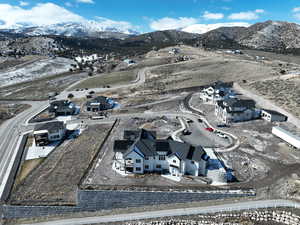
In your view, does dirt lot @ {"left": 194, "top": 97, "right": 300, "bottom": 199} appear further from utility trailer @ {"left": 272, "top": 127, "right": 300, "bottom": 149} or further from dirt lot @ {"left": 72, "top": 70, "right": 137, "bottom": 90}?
dirt lot @ {"left": 72, "top": 70, "right": 137, "bottom": 90}

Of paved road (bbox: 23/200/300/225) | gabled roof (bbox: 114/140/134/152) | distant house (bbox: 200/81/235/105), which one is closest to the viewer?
paved road (bbox: 23/200/300/225)

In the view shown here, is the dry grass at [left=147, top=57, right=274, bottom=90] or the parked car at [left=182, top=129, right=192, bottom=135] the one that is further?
the dry grass at [left=147, top=57, right=274, bottom=90]

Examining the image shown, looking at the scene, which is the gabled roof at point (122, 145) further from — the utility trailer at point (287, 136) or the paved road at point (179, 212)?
the utility trailer at point (287, 136)

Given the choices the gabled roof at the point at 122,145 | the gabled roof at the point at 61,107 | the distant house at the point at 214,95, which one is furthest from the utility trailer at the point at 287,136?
the gabled roof at the point at 61,107

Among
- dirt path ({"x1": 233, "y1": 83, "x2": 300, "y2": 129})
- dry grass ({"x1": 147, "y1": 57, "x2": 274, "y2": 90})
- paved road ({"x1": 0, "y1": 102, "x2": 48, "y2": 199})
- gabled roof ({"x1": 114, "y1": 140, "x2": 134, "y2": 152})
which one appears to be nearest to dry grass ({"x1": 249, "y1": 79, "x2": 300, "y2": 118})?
dirt path ({"x1": 233, "y1": 83, "x2": 300, "y2": 129})

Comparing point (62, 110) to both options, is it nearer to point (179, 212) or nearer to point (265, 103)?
point (179, 212)

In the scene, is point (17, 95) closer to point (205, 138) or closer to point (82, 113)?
point (82, 113)
